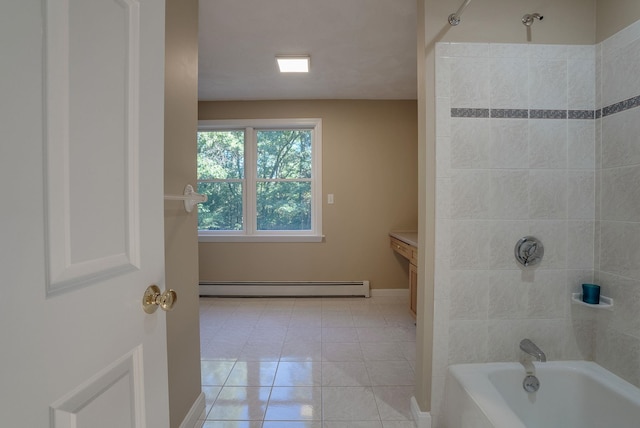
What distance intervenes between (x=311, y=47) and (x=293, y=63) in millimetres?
244

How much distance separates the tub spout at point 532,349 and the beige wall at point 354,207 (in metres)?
2.05

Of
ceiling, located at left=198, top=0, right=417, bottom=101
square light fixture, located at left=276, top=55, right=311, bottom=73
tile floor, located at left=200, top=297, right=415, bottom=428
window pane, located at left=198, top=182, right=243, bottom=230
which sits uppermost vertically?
ceiling, located at left=198, top=0, right=417, bottom=101

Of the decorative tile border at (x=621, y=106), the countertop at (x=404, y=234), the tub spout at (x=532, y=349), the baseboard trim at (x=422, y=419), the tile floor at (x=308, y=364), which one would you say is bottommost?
the tile floor at (x=308, y=364)

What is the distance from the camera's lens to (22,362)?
0.41 m

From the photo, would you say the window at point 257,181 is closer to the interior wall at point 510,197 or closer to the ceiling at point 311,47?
the ceiling at point 311,47

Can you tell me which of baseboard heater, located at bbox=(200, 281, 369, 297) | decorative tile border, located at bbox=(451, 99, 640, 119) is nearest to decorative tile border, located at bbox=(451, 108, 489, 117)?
decorative tile border, located at bbox=(451, 99, 640, 119)

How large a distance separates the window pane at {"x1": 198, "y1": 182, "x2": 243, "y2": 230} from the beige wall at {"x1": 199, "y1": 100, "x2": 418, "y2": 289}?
0.28 metres

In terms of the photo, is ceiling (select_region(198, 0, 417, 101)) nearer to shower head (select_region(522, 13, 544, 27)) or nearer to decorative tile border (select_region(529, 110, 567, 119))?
shower head (select_region(522, 13, 544, 27))

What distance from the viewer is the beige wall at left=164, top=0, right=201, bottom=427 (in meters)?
1.30

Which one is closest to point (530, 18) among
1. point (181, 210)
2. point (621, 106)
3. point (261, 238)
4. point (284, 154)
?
point (621, 106)

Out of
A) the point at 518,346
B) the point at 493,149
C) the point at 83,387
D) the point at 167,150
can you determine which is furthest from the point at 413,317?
the point at 83,387

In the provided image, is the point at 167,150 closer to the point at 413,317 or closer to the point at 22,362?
the point at 22,362

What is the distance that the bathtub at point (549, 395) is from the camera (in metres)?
1.23

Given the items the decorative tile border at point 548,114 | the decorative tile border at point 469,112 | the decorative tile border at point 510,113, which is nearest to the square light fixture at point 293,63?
the decorative tile border at point 469,112
